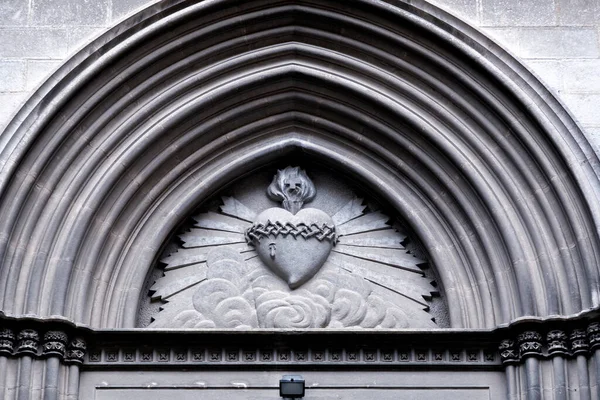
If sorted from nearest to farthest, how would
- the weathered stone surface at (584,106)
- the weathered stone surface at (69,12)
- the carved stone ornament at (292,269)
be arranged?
the weathered stone surface at (584,106) → the carved stone ornament at (292,269) → the weathered stone surface at (69,12)

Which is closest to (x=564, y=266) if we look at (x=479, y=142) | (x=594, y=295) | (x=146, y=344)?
(x=594, y=295)

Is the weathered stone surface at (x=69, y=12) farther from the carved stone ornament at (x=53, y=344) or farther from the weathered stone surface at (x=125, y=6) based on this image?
the carved stone ornament at (x=53, y=344)

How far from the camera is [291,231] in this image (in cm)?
1275

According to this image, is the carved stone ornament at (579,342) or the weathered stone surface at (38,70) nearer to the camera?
the carved stone ornament at (579,342)

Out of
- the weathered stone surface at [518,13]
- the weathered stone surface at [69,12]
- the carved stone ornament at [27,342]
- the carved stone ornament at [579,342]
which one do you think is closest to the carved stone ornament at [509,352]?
the carved stone ornament at [579,342]

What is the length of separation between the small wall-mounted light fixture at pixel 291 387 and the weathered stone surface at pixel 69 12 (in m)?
3.30

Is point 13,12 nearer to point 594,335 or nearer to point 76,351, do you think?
point 76,351

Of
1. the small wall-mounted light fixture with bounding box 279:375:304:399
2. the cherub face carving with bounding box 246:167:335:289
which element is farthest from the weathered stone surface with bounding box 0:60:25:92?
the small wall-mounted light fixture with bounding box 279:375:304:399

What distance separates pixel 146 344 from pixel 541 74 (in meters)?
3.80

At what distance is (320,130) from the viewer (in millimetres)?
13164

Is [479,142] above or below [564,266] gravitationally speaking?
above

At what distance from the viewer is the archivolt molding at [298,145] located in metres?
12.0

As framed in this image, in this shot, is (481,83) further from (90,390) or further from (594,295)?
(90,390)

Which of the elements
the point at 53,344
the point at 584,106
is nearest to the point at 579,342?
the point at 584,106
